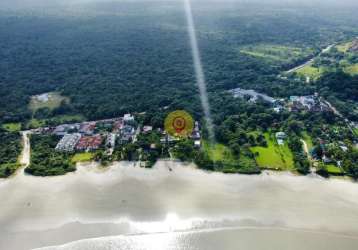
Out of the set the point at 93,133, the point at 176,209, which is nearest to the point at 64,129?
the point at 93,133

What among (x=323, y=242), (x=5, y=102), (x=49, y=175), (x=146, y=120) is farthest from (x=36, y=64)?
(x=323, y=242)

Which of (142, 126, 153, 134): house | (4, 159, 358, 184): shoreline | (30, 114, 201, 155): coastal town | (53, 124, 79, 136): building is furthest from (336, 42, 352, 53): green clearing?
(53, 124, 79, 136): building

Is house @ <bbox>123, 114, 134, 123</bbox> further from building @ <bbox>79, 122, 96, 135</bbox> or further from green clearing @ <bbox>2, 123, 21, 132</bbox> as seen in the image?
green clearing @ <bbox>2, 123, 21, 132</bbox>

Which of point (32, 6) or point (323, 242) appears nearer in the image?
point (323, 242)

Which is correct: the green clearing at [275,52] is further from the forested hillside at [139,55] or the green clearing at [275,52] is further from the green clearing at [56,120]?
the green clearing at [56,120]

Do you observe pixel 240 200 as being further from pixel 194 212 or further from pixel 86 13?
pixel 86 13

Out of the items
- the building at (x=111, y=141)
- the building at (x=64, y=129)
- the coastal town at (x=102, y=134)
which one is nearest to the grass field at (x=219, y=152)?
the coastal town at (x=102, y=134)
